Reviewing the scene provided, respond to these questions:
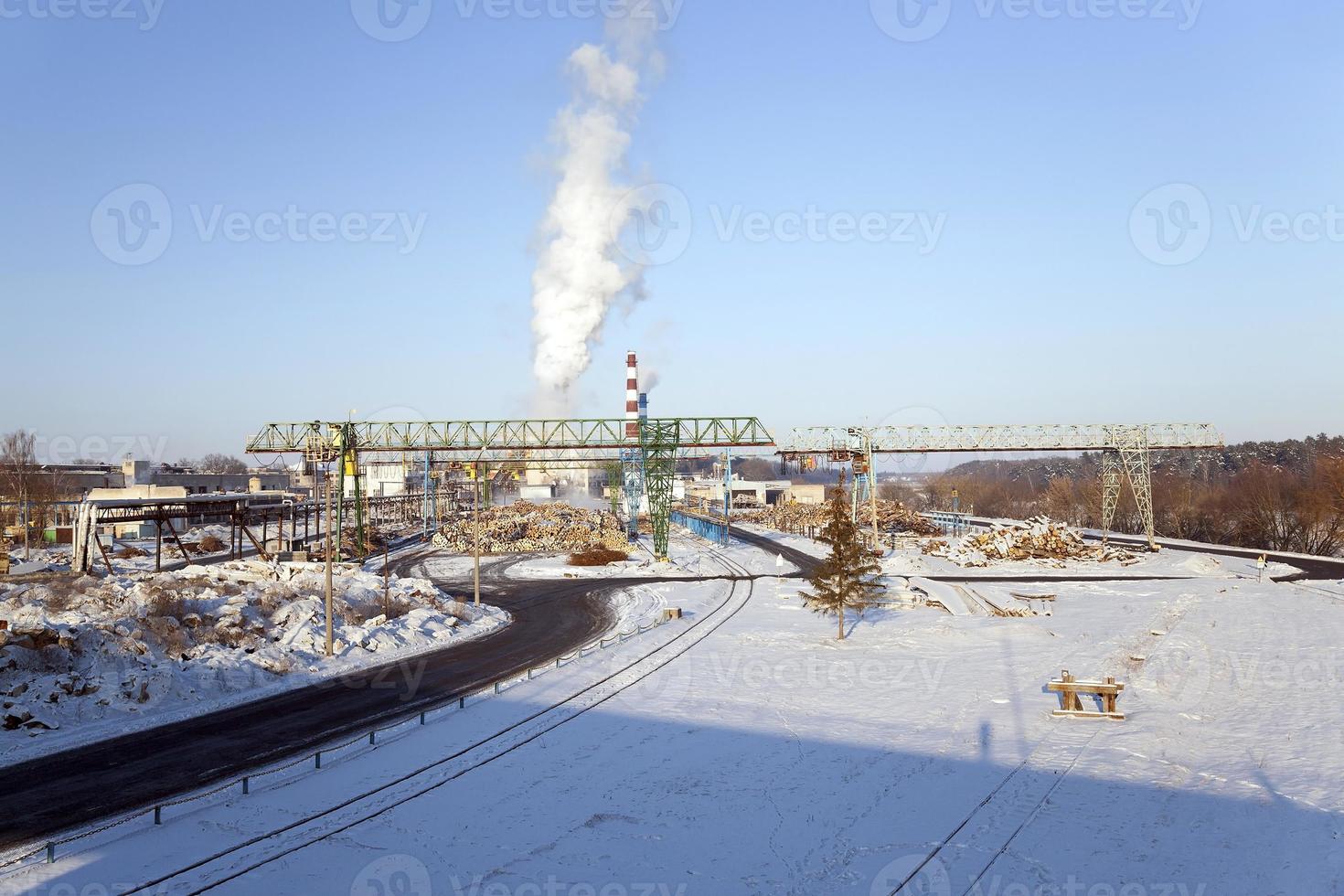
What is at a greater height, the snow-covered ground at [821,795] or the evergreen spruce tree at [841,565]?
the evergreen spruce tree at [841,565]

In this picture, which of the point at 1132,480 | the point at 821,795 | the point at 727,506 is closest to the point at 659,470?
the point at 727,506

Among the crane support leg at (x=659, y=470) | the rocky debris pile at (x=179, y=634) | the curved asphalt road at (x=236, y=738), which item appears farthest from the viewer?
the crane support leg at (x=659, y=470)

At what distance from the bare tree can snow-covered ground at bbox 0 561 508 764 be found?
35.9m

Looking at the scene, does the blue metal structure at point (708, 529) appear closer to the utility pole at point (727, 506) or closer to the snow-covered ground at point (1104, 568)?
the utility pole at point (727, 506)

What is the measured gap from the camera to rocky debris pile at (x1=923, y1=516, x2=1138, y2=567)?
56.1 m

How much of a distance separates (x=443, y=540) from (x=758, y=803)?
197 feet

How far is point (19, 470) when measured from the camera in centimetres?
6738

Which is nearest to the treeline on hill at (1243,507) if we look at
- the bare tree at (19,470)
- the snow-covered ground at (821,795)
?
the snow-covered ground at (821,795)

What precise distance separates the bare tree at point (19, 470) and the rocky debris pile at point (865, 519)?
6830 centimetres

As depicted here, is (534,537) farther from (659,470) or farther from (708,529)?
(708,529)

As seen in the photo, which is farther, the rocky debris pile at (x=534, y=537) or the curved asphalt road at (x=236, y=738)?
the rocky debris pile at (x=534, y=537)

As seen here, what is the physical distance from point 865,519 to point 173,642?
A: 66.9m

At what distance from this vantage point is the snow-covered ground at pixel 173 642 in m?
20.1

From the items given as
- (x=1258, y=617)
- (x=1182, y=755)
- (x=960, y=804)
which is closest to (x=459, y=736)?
(x=960, y=804)
